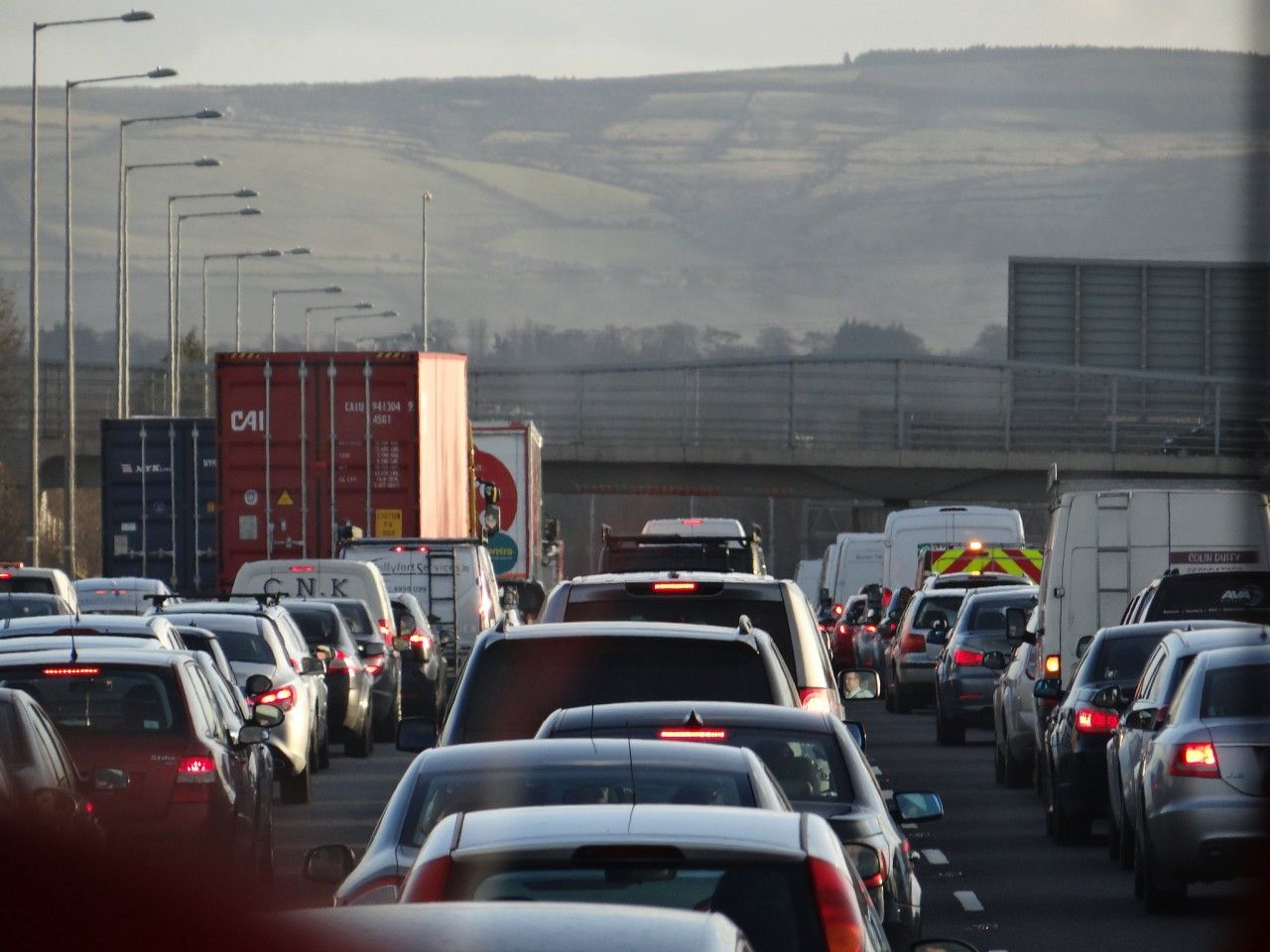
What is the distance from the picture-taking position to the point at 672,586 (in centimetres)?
1440

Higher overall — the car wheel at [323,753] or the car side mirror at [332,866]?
the car side mirror at [332,866]

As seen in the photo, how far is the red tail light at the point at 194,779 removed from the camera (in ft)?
48.1

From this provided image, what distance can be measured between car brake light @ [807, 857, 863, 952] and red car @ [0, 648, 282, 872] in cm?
850

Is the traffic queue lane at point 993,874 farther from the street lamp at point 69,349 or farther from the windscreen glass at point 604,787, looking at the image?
the street lamp at point 69,349

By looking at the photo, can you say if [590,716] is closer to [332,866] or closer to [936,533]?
[332,866]

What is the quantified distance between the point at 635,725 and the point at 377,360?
26.9 meters

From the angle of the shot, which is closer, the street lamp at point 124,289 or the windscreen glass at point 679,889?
the windscreen glass at point 679,889

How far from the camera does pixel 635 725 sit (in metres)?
9.98

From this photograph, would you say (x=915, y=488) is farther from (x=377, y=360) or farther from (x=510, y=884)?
(x=510, y=884)

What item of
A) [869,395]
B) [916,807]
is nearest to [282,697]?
[916,807]

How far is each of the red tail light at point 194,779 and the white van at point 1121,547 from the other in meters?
10.4

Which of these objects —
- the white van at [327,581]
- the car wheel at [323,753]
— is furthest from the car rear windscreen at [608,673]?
the white van at [327,581]

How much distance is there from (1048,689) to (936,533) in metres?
27.6

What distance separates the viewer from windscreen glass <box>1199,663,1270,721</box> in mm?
14398
